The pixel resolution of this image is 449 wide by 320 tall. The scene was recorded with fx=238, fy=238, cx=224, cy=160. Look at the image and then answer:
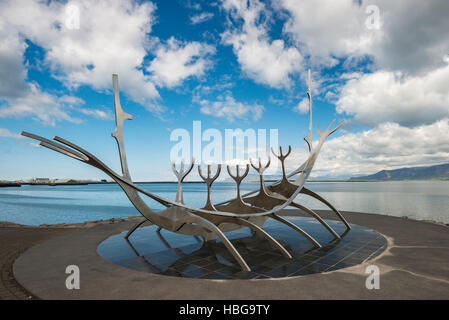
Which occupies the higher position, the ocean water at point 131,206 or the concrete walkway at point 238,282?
the concrete walkway at point 238,282

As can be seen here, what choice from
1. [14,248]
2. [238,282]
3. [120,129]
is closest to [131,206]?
[14,248]

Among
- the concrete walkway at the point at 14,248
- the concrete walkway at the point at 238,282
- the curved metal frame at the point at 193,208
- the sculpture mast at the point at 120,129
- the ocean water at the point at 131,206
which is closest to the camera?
the concrete walkway at the point at 238,282

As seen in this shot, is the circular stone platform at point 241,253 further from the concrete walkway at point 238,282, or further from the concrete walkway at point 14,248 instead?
the concrete walkway at point 14,248

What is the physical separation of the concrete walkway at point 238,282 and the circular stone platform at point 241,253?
1.71 ft

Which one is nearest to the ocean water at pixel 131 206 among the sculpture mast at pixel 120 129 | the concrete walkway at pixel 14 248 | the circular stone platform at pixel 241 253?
the concrete walkway at pixel 14 248

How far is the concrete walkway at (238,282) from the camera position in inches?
215

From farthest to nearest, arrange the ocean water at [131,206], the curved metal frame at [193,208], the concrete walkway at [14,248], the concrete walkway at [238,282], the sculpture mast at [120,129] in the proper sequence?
the ocean water at [131,206], the sculpture mast at [120,129], the curved metal frame at [193,208], the concrete walkway at [14,248], the concrete walkway at [238,282]

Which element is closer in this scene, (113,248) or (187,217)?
(187,217)

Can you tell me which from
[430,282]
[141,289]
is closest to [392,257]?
[430,282]

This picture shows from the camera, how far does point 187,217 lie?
341 inches

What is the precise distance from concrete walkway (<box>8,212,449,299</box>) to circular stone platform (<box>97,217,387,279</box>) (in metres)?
0.52

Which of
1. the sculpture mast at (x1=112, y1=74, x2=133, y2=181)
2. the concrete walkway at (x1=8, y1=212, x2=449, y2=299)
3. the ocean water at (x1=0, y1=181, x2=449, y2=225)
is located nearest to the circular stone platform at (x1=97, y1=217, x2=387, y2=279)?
the concrete walkway at (x1=8, y1=212, x2=449, y2=299)
